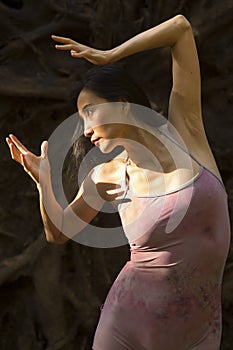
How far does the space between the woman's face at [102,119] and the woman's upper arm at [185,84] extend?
0.14 metres

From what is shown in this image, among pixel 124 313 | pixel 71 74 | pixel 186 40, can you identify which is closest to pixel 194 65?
pixel 186 40

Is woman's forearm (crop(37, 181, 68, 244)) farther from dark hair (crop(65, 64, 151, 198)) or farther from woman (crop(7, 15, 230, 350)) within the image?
dark hair (crop(65, 64, 151, 198))

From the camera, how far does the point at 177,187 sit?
6.73 feet

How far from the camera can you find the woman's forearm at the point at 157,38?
6.66 feet

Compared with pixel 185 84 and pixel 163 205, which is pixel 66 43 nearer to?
pixel 185 84

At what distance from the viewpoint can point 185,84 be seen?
2.07 m

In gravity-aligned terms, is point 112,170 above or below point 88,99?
below

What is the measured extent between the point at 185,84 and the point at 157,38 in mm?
130

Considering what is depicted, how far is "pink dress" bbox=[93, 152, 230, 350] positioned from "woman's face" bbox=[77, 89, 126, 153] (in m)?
0.17

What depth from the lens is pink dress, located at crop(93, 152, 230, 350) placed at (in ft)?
6.70

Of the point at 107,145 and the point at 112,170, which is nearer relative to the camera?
the point at 107,145

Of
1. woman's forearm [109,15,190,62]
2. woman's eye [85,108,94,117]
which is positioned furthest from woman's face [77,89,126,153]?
woman's forearm [109,15,190,62]

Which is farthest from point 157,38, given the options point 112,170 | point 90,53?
point 112,170

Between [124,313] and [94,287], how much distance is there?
1693 mm
